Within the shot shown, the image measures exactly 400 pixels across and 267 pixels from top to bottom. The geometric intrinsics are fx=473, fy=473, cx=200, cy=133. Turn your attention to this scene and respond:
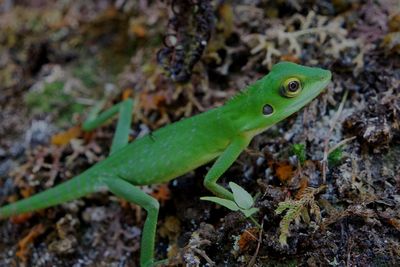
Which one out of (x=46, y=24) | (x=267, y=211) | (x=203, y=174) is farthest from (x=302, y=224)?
(x=46, y=24)

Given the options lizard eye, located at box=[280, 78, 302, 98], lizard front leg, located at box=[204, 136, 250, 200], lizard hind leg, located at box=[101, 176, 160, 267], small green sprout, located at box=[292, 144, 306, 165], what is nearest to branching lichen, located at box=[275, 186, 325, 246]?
small green sprout, located at box=[292, 144, 306, 165]

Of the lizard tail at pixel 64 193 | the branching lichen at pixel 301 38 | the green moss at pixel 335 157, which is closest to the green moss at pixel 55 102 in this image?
the lizard tail at pixel 64 193

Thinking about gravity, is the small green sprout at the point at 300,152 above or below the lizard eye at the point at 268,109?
below

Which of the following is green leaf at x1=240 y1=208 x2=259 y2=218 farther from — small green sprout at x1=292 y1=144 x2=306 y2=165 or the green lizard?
small green sprout at x1=292 y1=144 x2=306 y2=165

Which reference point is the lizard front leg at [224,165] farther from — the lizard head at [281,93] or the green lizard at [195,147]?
the lizard head at [281,93]

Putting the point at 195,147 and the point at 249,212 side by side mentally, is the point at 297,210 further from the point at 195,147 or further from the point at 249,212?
the point at 195,147

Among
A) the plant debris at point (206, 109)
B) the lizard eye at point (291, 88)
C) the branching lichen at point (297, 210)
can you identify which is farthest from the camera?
the lizard eye at point (291, 88)

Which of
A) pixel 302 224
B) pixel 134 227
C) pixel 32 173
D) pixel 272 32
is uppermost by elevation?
pixel 272 32

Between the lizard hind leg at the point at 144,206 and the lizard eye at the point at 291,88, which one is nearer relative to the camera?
the lizard eye at the point at 291,88

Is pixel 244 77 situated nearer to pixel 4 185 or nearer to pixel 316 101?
pixel 316 101
